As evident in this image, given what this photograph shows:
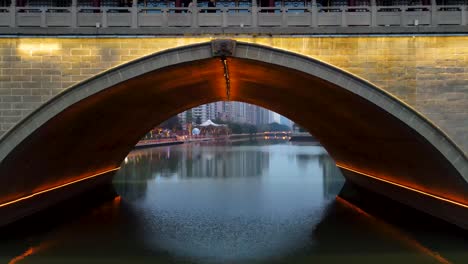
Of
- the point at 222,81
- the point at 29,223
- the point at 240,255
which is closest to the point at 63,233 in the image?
the point at 29,223

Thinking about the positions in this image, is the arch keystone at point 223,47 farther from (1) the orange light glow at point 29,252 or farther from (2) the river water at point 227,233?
(1) the orange light glow at point 29,252

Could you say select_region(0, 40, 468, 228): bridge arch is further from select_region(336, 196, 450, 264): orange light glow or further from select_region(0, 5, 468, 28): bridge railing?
select_region(336, 196, 450, 264): orange light glow

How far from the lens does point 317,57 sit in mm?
15195

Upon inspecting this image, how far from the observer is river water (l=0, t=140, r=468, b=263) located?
15.0 m

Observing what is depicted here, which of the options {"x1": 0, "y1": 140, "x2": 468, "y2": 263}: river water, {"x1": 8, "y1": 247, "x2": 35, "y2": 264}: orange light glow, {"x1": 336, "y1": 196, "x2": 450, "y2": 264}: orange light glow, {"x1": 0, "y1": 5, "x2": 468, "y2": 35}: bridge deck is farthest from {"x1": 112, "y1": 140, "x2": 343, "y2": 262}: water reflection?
{"x1": 0, "y1": 5, "x2": 468, "y2": 35}: bridge deck

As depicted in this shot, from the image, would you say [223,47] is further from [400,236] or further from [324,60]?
[400,236]

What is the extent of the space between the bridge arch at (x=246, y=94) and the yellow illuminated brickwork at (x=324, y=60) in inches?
14.7

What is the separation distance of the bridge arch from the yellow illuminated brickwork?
0.37 meters

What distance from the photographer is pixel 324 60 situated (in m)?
15.2

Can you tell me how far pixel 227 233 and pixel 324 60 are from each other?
8112 millimetres

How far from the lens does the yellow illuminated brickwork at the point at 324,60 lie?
15.1m

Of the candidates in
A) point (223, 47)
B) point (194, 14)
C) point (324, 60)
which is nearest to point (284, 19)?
point (324, 60)

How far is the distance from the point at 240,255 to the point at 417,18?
35.1 feet

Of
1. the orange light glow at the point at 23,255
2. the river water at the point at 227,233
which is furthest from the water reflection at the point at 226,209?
the orange light glow at the point at 23,255
